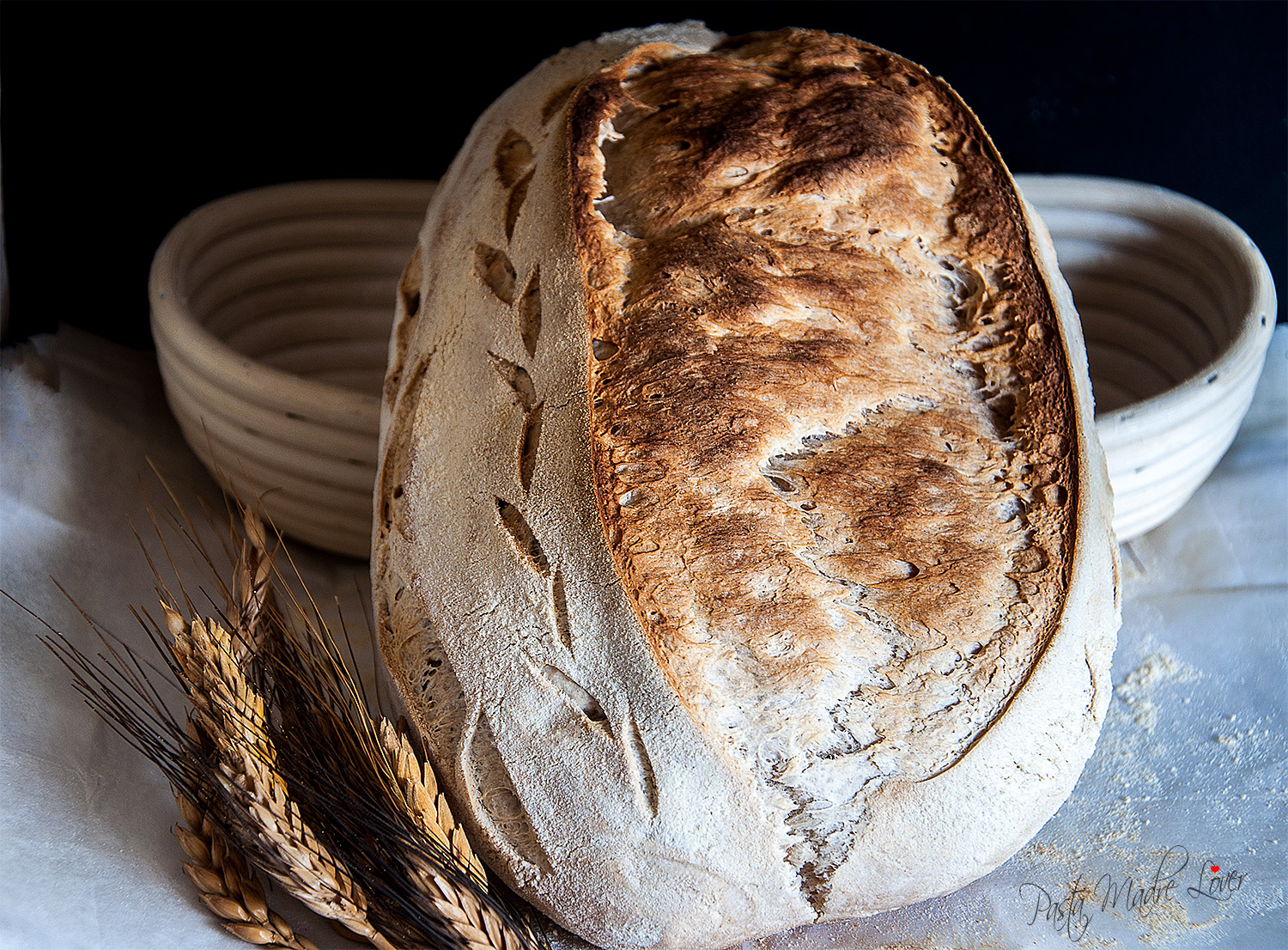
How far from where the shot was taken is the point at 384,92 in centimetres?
174

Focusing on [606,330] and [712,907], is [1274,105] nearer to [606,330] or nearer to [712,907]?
[606,330]

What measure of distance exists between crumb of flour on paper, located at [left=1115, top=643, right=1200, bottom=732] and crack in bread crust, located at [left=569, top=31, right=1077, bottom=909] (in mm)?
406

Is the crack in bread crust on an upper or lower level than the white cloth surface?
upper

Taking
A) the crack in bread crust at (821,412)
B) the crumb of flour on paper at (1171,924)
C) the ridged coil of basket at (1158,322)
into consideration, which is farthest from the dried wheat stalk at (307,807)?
the ridged coil of basket at (1158,322)

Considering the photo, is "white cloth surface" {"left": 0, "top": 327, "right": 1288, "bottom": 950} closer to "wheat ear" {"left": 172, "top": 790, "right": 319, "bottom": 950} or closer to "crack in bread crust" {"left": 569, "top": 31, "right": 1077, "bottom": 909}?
"wheat ear" {"left": 172, "top": 790, "right": 319, "bottom": 950}

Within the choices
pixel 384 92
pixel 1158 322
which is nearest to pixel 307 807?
pixel 384 92

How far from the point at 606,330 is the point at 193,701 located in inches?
19.1

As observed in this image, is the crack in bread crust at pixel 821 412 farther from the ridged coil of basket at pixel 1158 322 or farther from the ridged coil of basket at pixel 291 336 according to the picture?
the ridged coil of basket at pixel 291 336

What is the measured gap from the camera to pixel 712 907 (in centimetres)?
86

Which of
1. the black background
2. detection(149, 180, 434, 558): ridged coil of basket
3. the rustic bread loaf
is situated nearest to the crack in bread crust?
the rustic bread loaf

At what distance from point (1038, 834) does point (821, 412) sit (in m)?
0.49

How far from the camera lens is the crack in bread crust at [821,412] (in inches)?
34.2

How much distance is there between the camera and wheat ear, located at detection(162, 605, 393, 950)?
0.83 m

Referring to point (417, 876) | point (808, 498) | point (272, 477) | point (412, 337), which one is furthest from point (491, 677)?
point (272, 477)
